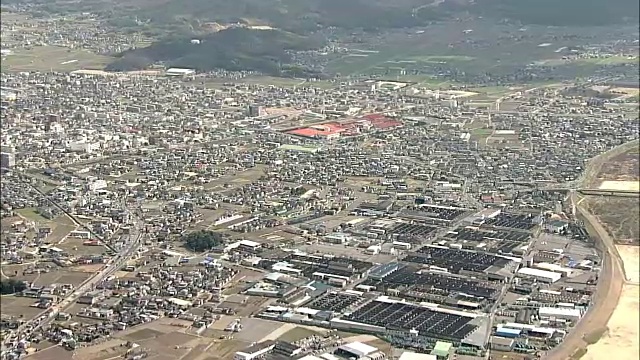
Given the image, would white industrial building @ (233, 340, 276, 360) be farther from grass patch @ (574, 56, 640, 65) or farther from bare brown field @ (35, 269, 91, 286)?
grass patch @ (574, 56, 640, 65)

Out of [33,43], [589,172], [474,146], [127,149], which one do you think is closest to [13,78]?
[33,43]

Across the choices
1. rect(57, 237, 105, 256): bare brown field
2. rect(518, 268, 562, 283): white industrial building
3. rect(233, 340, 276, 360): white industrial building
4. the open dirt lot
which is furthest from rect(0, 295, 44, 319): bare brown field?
the open dirt lot

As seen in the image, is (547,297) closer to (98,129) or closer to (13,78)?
(98,129)

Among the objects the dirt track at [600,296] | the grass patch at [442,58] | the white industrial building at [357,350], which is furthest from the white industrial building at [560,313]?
the grass patch at [442,58]

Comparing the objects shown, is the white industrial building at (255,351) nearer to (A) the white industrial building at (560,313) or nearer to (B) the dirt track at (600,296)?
(B) the dirt track at (600,296)

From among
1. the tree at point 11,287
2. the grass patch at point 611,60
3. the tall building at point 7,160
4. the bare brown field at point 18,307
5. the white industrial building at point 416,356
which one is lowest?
the white industrial building at point 416,356

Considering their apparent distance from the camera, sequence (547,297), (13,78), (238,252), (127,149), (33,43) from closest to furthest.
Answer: (547,297) < (238,252) < (127,149) < (13,78) < (33,43)
